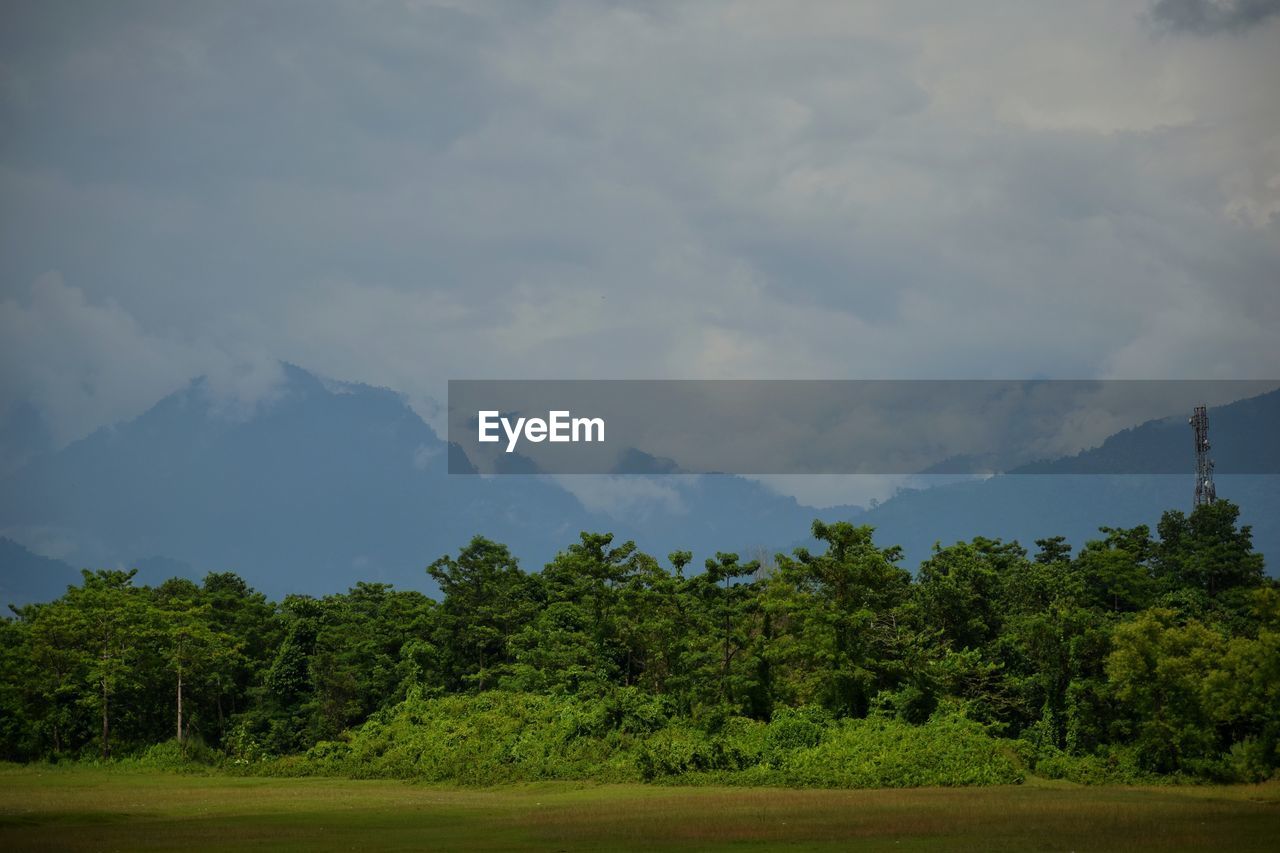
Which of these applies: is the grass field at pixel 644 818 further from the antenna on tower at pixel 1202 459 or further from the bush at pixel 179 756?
the antenna on tower at pixel 1202 459

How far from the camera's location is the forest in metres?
57.4

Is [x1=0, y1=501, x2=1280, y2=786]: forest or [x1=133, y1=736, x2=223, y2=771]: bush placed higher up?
[x1=0, y1=501, x2=1280, y2=786]: forest

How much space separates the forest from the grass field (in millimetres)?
4556

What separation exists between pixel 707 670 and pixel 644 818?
25966 mm

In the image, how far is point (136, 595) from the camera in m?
91.0

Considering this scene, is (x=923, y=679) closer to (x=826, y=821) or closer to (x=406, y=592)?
(x=826, y=821)

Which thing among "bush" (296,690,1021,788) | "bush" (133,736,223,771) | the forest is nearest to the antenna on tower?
the forest

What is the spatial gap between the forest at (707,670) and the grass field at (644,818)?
4556 millimetres

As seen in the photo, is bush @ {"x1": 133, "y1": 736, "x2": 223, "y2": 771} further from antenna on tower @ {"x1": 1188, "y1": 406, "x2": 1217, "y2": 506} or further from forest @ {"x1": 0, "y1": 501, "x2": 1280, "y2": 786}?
antenna on tower @ {"x1": 1188, "y1": 406, "x2": 1217, "y2": 506}

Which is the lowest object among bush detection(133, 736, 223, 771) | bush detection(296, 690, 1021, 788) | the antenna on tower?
bush detection(133, 736, 223, 771)

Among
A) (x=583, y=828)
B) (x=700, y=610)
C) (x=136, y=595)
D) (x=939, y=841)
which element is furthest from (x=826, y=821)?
(x=136, y=595)

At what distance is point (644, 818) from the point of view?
4388 centimetres

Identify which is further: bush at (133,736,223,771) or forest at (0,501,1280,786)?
bush at (133,736,223,771)

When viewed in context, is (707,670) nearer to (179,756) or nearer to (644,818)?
(644,818)
